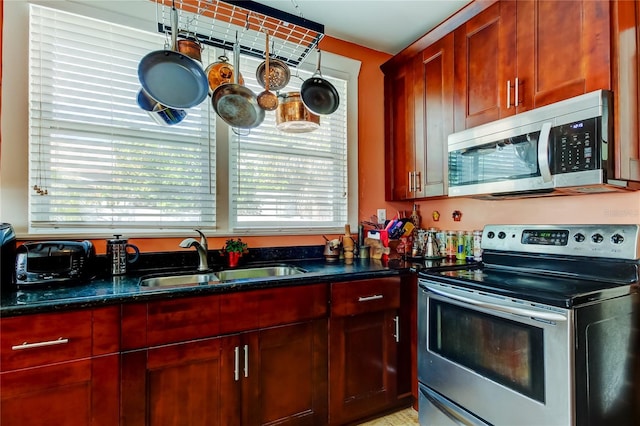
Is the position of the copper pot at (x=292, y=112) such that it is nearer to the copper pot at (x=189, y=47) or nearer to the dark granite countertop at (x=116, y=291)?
the copper pot at (x=189, y=47)

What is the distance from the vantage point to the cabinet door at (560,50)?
4.23 feet

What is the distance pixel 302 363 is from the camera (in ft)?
5.16

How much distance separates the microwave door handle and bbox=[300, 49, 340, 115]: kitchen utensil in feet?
3.44

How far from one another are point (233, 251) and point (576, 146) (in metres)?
1.83

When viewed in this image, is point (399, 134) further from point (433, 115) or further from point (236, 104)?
point (236, 104)

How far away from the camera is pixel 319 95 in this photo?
1791 mm

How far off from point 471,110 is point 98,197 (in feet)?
7.30

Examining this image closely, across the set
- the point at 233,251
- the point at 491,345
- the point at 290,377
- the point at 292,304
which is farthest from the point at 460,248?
the point at 233,251

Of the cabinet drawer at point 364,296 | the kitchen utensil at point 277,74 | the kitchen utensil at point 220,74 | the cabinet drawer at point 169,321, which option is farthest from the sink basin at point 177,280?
the kitchen utensil at point 277,74

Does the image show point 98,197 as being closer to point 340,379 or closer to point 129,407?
point 129,407

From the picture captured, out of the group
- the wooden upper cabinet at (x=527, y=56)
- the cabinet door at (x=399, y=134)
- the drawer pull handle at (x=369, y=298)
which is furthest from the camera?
the cabinet door at (x=399, y=134)

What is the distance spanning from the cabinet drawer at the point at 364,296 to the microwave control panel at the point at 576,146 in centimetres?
98

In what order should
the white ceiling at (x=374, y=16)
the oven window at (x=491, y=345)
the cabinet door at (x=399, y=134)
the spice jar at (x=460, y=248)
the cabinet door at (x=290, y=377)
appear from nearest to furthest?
the oven window at (x=491, y=345) → the cabinet door at (x=290, y=377) → the white ceiling at (x=374, y=16) → the spice jar at (x=460, y=248) → the cabinet door at (x=399, y=134)

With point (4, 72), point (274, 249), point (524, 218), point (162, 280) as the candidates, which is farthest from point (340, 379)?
point (4, 72)
